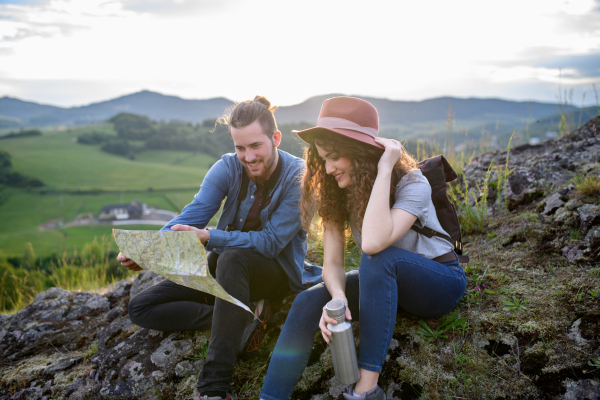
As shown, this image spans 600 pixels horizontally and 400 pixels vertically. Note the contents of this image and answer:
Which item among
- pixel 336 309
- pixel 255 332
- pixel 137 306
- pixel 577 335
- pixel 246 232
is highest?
pixel 246 232

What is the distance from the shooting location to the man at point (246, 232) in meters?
2.50

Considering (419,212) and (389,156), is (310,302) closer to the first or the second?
(419,212)

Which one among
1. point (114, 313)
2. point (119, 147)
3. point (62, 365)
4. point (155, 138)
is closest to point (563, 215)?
point (114, 313)

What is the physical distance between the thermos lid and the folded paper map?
16.1 inches

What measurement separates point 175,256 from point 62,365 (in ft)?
6.84

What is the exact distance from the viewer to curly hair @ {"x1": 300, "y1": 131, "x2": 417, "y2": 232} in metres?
2.12

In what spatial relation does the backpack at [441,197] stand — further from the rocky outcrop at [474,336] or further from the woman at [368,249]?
the rocky outcrop at [474,336]

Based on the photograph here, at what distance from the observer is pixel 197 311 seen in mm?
2732

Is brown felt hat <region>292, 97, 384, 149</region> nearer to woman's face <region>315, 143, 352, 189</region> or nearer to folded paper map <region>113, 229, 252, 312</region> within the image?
woman's face <region>315, 143, 352, 189</region>

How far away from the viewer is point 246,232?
8.73 ft

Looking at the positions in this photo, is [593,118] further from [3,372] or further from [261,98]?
[3,372]

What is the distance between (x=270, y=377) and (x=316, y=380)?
448mm

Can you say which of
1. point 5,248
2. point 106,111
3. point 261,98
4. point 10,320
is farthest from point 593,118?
point 106,111

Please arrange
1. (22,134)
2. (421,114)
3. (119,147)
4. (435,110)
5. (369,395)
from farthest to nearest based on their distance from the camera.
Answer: (22,134) → (435,110) → (421,114) → (119,147) → (369,395)
